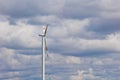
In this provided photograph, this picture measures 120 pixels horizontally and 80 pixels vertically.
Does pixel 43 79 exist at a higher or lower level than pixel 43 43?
lower

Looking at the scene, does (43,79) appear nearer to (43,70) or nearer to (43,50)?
(43,70)

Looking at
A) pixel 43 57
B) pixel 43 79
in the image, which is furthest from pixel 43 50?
pixel 43 79

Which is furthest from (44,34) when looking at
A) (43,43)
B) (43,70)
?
(43,70)

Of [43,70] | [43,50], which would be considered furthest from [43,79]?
[43,50]

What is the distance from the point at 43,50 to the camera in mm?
180125

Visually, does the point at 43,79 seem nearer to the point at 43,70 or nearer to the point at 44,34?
the point at 43,70

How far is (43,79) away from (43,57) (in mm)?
12032

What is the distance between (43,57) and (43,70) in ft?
23.3

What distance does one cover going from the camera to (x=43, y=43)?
181 metres

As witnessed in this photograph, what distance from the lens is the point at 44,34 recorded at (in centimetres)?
18362

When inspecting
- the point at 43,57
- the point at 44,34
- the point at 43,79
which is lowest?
the point at 43,79

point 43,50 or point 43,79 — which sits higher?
point 43,50

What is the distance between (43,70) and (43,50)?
11.0 meters

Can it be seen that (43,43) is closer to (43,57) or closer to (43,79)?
(43,57)
